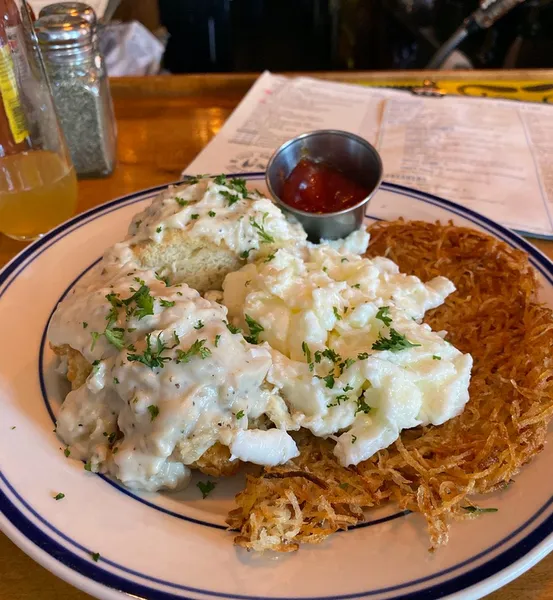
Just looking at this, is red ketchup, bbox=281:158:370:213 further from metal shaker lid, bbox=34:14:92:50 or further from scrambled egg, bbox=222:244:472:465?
metal shaker lid, bbox=34:14:92:50

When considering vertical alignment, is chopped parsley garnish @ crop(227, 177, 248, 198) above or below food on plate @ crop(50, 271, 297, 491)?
above

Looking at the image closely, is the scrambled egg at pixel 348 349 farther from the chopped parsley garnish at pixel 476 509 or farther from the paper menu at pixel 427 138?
the paper menu at pixel 427 138

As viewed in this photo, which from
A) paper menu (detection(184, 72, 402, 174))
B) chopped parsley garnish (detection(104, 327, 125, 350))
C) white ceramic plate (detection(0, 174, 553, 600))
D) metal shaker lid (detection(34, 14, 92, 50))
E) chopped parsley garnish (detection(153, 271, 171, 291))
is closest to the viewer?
white ceramic plate (detection(0, 174, 553, 600))

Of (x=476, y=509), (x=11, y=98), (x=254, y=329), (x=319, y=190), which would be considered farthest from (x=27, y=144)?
(x=476, y=509)

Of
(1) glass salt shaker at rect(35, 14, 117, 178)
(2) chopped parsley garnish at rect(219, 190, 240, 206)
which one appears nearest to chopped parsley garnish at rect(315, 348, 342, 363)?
(2) chopped parsley garnish at rect(219, 190, 240, 206)

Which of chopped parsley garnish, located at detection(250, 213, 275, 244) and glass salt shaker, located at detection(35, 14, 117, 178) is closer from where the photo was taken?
chopped parsley garnish, located at detection(250, 213, 275, 244)
